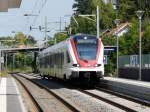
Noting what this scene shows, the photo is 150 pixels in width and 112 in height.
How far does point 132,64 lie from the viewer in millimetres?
48094

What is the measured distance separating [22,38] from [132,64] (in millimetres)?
144374

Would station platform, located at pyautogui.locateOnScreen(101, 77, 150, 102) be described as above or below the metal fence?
below

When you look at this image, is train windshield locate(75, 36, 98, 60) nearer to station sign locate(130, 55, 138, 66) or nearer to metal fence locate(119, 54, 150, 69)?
metal fence locate(119, 54, 150, 69)

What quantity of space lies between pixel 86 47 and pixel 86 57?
27.8 inches

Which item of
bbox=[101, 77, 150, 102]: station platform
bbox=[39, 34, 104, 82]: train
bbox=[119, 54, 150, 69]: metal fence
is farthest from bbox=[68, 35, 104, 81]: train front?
bbox=[119, 54, 150, 69]: metal fence

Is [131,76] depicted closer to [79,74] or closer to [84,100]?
[79,74]

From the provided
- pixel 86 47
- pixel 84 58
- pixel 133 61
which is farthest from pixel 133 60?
pixel 84 58

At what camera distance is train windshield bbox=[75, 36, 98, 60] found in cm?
3316

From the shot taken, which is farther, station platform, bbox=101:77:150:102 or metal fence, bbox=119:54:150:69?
metal fence, bbox=119:54:150:69

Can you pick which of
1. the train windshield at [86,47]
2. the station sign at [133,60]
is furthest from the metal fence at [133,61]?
the train windshield at [86,47]

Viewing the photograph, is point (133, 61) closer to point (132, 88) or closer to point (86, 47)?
point (86, 47)

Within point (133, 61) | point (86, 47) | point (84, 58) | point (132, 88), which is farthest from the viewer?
point (133, 61)

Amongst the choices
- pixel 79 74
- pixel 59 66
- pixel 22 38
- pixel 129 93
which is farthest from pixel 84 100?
pixel 22 38

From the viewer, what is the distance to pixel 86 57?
33094mm
